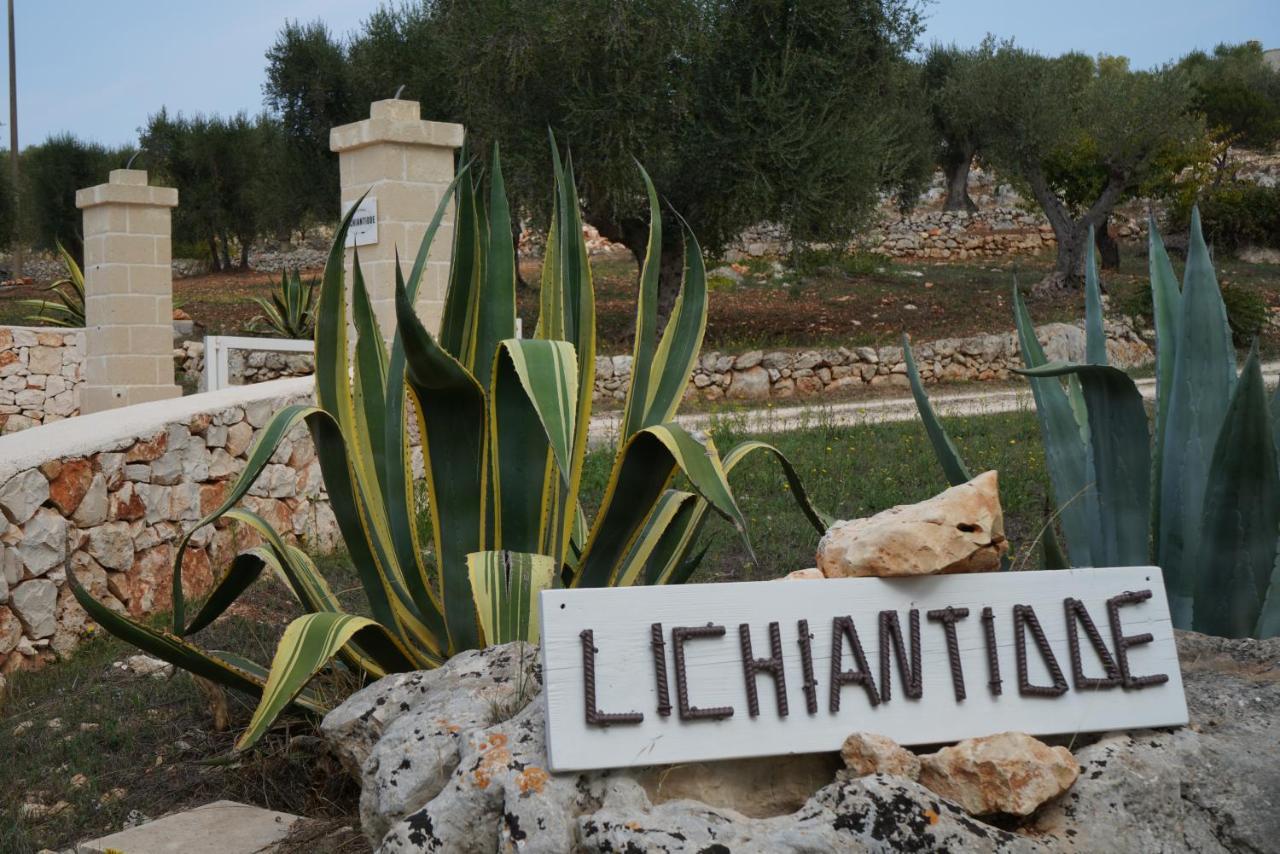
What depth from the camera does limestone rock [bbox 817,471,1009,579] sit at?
7.34ft

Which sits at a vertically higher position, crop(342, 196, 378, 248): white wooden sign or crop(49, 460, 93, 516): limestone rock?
crop(342, 196, 378, 248): white wooden sign

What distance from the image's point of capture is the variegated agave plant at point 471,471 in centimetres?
283

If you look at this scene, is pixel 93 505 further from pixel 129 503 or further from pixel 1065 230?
pixel 1065 230

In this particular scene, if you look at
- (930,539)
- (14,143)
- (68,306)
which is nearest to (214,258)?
(14,143)

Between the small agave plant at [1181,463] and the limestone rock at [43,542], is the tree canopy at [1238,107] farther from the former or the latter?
the limestone rock at [43,542]

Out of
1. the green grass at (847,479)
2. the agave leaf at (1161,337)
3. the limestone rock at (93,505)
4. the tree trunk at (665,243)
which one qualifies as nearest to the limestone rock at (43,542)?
the limestone rock at (93,505)

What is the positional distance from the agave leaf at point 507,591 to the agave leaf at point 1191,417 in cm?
160

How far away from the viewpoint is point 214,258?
89.9ft

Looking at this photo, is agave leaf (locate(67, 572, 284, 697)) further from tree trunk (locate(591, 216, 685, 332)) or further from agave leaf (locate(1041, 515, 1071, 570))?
tree trunk (locate(591, 216, 685, 332))

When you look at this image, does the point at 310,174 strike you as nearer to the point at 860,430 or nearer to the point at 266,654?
the point at 860,430

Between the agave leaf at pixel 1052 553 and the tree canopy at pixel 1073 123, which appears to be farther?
the tree canopy at pixel 1073 123

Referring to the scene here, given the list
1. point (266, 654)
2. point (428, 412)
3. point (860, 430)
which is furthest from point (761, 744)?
point (860, 430)

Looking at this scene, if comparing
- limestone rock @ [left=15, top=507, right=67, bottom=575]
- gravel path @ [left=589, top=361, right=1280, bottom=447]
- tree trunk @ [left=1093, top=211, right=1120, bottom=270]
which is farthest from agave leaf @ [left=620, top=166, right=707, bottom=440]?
tree trunk @ [left=1093, top=211, right=1120, bottom=270]

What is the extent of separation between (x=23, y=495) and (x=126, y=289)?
724 centimetres
